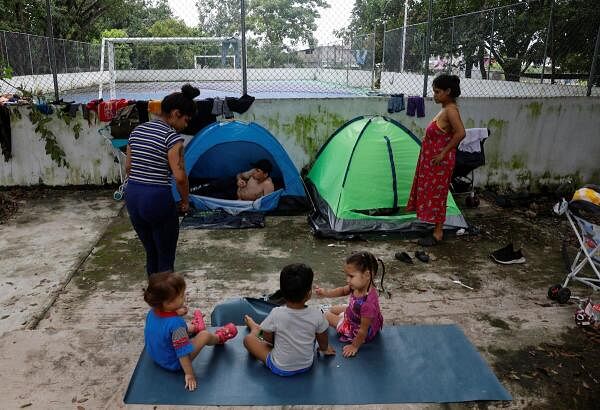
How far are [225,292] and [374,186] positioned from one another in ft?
6.52

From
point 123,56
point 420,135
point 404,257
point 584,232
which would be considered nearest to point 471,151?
point 420,135

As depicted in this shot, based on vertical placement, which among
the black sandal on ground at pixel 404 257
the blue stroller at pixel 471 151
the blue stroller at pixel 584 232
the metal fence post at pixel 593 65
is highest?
the metal fence post at pixel 593 65

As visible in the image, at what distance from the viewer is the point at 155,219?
2967mm

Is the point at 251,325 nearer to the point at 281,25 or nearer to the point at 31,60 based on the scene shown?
the point at 31,60

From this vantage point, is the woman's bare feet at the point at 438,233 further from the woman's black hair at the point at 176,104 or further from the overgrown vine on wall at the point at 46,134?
the overgrown vine on wall at the point at 46,134

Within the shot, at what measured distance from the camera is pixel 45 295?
349 centimetres

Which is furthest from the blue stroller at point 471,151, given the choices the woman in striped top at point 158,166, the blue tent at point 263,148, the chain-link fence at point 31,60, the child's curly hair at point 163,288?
the chain-link fence at point 31,60

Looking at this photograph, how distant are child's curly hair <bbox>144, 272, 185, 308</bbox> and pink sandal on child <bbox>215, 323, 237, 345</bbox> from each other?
514 mm

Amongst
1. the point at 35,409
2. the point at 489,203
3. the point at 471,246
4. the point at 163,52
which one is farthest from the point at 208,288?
the point at 163,52

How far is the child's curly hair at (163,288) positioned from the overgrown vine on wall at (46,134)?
4351mm

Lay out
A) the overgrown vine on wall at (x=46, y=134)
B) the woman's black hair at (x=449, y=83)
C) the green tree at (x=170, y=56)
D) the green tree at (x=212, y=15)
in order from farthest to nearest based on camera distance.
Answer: the green tree at (x=212, y=15)
the green tree at (x=170, y=56)
the overgrown vine on wall at (x=46, y=134)
the woman's black hair at (x=449, y=83)

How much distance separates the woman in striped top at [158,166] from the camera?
2.84 meters

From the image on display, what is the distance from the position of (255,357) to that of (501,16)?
859 cm

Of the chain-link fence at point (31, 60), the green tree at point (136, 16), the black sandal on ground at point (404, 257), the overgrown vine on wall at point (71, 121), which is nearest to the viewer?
the black sandal on ground at point (404, 257)
